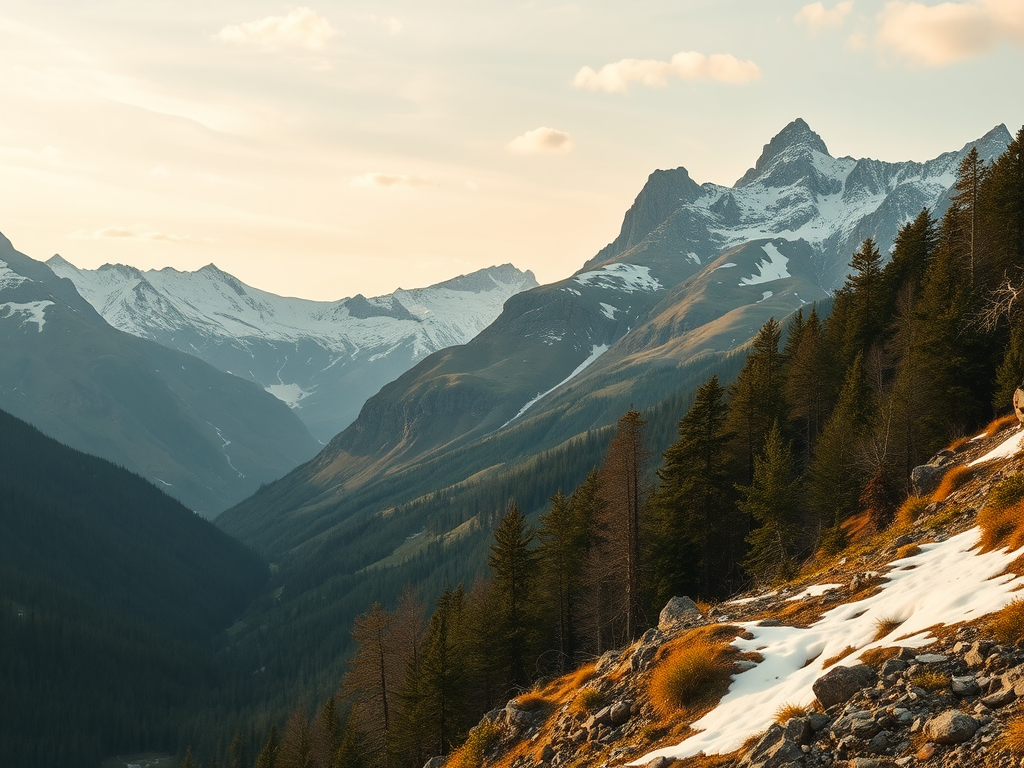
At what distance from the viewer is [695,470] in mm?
48094

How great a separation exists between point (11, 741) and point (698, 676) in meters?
172

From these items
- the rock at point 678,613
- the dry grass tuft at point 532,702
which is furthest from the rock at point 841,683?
the dry grass tuft at point 532,702

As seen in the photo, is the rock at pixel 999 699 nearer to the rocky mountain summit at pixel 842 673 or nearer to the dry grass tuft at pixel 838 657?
the rocky mountain summit at pixel 842 673

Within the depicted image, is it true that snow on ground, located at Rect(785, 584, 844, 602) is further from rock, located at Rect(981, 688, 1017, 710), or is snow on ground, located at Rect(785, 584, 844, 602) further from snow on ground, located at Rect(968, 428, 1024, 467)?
rock, located at Rect(981, 688, 1017, 710)

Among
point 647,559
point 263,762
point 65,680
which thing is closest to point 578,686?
point 647,559

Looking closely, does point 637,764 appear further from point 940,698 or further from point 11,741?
point 11,741

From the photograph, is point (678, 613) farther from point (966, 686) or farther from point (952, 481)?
point (966, 686)

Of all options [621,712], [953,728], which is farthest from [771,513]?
[953,728]

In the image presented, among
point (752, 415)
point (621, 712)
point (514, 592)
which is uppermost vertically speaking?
point (752, 415)

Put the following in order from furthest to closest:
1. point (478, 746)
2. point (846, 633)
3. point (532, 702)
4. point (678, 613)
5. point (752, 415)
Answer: point (752, 415) → point (532, 702) → point (678, 613) → point (478, 746) → point (846, 633)

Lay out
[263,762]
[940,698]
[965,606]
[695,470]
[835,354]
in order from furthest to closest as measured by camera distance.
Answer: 1. [263,762]
2. [835,354]
3. [695,470]
4. [965,606]
5. [940,698]

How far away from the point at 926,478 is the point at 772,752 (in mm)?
23752

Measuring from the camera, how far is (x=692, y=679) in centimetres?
2139

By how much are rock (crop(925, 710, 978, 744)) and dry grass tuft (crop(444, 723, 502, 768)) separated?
18200 mm
